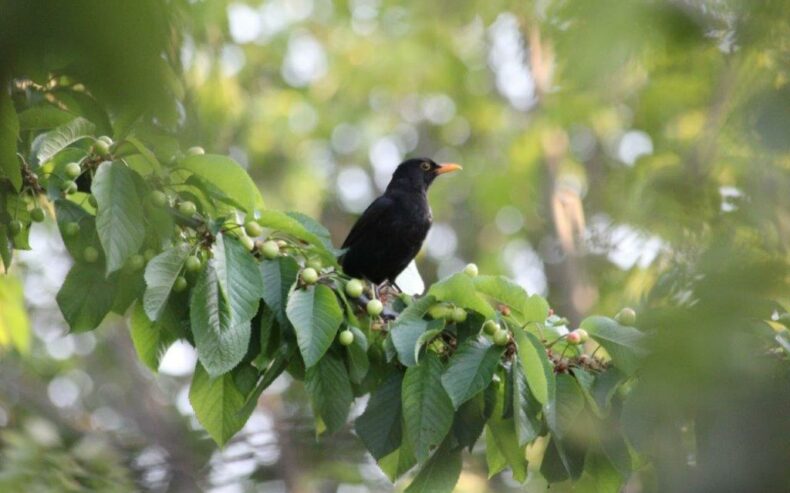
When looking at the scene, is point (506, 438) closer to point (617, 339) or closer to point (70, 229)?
point (617, 339)

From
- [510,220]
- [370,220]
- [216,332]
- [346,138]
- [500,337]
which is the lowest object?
[500,337]

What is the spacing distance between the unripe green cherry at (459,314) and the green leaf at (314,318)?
0.37 m

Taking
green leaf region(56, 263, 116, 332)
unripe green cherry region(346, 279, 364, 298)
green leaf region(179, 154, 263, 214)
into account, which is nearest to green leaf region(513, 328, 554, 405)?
unripe green cherry region(346, 279, 364, 298)

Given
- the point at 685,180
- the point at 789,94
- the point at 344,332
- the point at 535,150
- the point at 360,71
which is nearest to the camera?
the point at 789,94

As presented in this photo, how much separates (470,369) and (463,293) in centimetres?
26

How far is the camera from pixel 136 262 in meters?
3.31

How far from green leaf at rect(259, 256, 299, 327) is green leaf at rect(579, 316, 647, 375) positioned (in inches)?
37.1

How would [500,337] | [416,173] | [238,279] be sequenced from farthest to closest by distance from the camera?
[416,173]
[500,337]
[238,279]

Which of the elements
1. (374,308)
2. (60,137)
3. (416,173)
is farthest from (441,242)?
A: (60,137)

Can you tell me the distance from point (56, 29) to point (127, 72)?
0.09 metres

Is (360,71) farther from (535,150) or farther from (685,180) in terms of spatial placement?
(685,180)

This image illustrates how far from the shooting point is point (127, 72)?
1.14 metres

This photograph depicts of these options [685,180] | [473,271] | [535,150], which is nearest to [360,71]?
[535,150]

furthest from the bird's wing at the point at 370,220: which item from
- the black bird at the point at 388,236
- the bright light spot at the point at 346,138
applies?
the bright light spot at the point at 346,138
